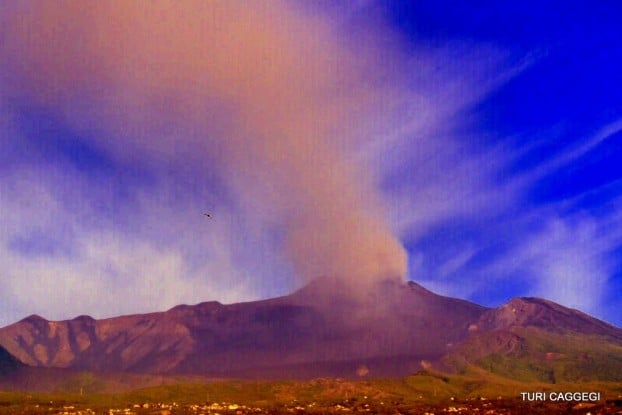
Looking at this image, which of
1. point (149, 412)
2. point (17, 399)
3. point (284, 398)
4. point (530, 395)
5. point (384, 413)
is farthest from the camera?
point (284, 398)

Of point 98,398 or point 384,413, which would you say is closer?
point 384,413

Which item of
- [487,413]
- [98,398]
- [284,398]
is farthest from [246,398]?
[487,413]

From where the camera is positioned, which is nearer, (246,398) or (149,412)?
(149,412)

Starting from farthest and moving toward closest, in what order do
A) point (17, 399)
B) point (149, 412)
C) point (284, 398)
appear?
1. point (284, 398)
2. point (17, 399)
3. point (149, 412)

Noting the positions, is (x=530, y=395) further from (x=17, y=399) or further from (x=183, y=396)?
(x=17, y=399)

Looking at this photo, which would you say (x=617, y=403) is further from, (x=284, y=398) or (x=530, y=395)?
(x=284, y=398)

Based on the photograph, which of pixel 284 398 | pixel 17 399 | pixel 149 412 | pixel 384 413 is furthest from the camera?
pixel 284 398

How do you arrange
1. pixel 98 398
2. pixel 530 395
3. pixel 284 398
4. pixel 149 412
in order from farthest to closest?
pixel 284 398 < pixel 98 398 < pixel 530 395 < pixel 149 412

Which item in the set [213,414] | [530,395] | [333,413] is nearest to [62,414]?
[213,414]
